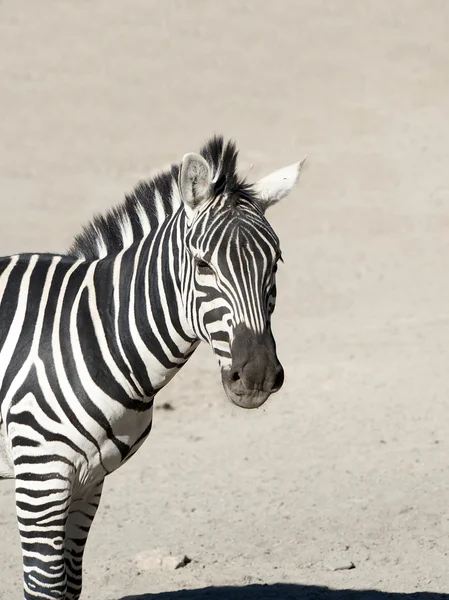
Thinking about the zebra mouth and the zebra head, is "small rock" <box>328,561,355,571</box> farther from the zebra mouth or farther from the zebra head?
the zebra mouth

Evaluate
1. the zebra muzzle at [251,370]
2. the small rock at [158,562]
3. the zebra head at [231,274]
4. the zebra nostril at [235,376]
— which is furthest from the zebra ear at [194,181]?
the small rock at [158,562]

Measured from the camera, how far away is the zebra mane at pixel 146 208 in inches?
198

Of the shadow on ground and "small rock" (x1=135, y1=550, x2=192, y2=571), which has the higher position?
"small rock" (x1=135, y1=550, x2=192, y2=571)

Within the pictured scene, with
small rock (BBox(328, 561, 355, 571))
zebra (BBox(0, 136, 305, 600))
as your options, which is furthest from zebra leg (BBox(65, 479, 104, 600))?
small rock (BBox(328, 561, 355, 571))

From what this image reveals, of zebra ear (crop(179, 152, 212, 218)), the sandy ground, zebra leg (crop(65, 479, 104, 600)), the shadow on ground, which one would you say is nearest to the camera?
zebra ear (crop(179, 152, 212, 218))

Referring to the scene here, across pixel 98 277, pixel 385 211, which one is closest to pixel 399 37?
pixel 385 211

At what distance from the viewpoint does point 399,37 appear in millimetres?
25984

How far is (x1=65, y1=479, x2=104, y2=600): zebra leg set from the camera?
18.5 feet

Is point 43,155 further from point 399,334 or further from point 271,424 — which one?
point 271,424

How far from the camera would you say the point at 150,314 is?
517cm

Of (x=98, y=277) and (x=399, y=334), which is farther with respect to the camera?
(x=399, y=334)

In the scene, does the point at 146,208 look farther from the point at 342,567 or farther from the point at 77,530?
the point at 342,567

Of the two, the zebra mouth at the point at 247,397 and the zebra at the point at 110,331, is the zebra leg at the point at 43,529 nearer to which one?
the zebra at the point at 110,331

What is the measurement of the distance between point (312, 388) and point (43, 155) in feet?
38.5
